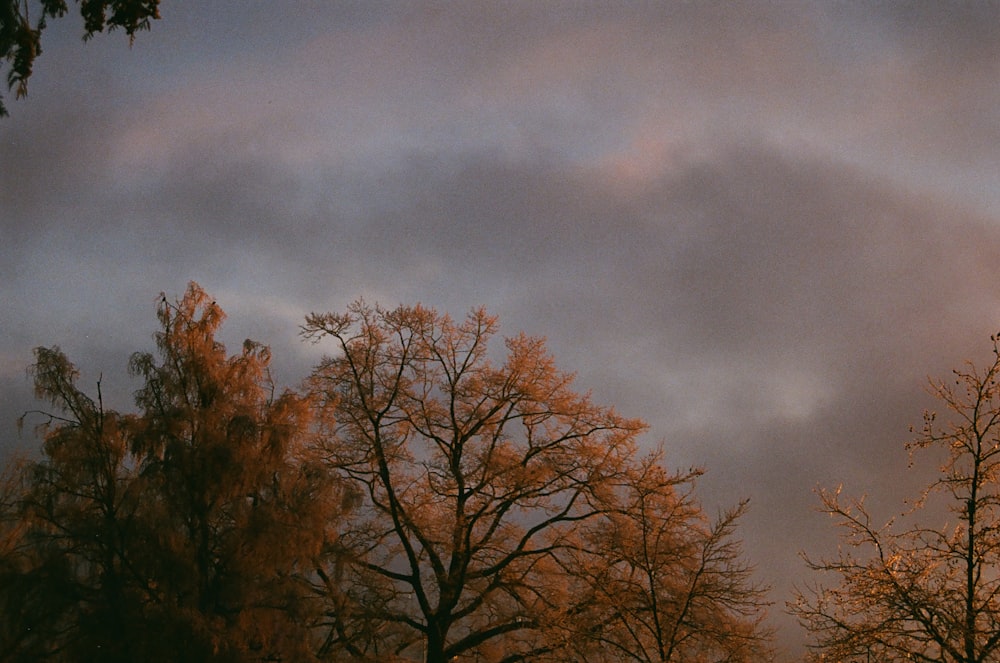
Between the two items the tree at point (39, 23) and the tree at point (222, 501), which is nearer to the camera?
the tree at point (39, 23)

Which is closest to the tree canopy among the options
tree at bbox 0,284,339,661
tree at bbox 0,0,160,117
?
tree at bbox 0,284,339,661

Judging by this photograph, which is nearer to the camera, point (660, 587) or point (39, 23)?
point (39, 23)

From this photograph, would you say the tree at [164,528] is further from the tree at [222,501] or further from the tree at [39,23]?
the tree at [39,23]

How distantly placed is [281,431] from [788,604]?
9.60m

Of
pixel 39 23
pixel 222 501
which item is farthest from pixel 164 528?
pixel 39 23

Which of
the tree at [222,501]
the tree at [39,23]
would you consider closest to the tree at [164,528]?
the tree at [222,501]

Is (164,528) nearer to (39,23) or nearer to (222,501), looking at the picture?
(222,501)

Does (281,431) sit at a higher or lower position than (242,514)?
higher

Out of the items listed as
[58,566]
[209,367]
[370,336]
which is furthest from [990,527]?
[370,336]

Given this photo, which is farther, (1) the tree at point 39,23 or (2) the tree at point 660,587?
(2) the tree at point 660,587

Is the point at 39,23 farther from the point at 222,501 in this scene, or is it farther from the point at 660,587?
the point at 660,587

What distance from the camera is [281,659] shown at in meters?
18.1

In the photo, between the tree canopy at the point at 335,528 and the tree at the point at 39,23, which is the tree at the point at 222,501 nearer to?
the tree canopy at the point at 335,528

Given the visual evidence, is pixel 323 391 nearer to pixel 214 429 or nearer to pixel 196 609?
pixel 214 429
